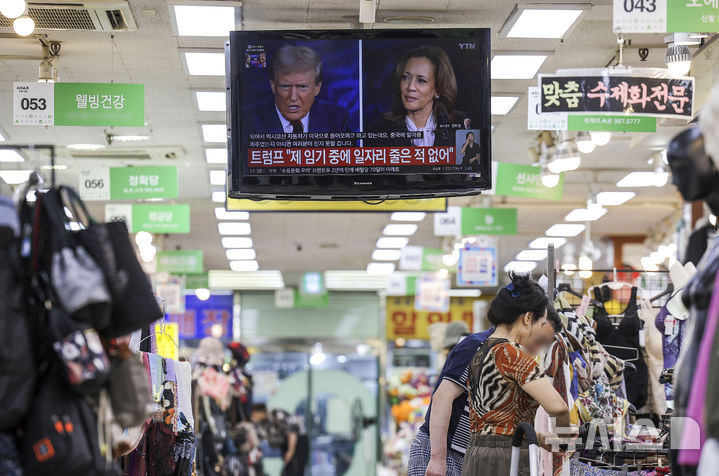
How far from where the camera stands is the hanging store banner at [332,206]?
26.6 ft

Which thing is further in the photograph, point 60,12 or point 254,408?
point 254,408

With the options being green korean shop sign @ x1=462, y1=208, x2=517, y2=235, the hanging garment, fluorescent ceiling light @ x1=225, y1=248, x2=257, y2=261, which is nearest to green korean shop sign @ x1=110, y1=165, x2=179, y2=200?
green korean shop sign @ x1=462, y1=208, x2=517, y2=235

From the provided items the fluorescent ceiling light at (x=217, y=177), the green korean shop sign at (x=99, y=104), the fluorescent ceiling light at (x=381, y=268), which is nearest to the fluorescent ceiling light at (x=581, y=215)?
the fluorescent ceiling light at (x=217, y=177)

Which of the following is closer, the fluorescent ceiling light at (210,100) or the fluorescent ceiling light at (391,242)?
the fluorescent ceiling light at (210,100)

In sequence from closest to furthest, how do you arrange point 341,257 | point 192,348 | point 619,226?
point 619,226, point 341,257, point 192,348

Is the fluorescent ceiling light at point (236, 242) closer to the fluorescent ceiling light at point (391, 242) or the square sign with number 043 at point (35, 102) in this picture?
the fluorescent ceiling light at point (391, 242)

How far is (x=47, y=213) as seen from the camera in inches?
127

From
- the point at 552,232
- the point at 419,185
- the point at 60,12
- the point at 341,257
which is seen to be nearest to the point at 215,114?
the point at 60,12

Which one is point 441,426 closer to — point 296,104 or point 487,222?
point 296,104

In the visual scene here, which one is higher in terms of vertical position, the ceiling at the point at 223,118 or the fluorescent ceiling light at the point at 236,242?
the ceiling at the point at 223,118

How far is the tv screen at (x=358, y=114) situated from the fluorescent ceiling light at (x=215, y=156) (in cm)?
573

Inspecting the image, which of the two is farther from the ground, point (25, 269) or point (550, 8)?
point (550, 8)

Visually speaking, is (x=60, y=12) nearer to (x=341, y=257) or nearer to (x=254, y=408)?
(x=254, y=408)

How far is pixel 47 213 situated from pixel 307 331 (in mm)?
21935
